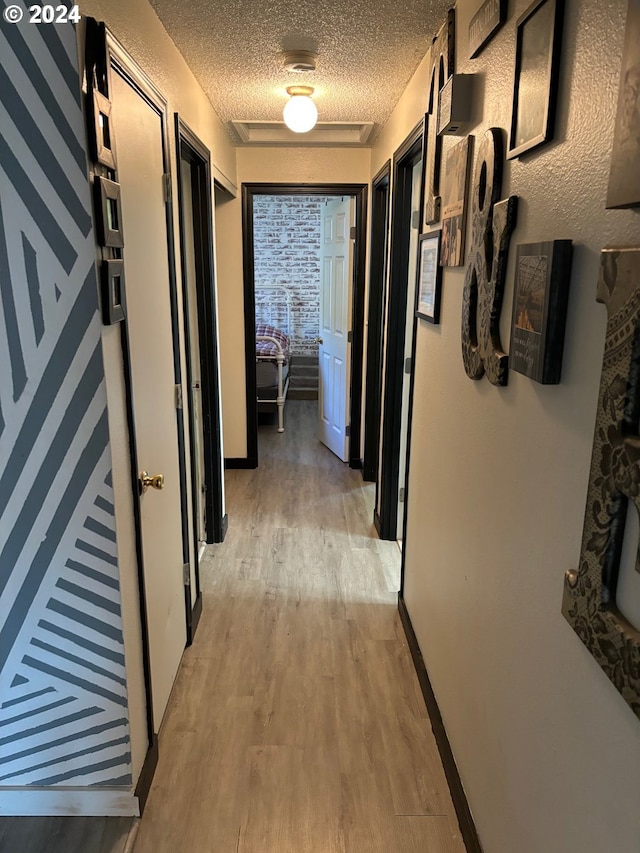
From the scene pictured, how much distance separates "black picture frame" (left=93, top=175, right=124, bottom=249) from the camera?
132 cm

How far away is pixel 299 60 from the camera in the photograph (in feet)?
7.28

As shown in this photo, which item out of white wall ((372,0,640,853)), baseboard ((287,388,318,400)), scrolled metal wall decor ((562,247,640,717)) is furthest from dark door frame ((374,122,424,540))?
baseboard ((287,388,318,400))

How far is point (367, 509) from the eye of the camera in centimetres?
383

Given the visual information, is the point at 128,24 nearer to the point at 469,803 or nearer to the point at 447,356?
the point at 447,356

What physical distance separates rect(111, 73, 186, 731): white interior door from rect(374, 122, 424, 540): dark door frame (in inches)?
51.1

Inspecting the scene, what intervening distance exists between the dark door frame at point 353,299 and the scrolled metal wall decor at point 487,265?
264cm

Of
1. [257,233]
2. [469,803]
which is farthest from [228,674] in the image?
[257,233]

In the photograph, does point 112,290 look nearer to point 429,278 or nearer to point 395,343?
point 429,278

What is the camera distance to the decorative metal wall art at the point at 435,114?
181 cm

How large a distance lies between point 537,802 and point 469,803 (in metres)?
0.55

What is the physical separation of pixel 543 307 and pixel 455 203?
0.82 m

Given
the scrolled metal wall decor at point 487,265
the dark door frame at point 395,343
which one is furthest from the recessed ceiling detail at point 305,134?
the scrolled metal wall decor at point 487,265

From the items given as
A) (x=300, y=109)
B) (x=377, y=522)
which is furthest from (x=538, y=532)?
(x=377, y=522)

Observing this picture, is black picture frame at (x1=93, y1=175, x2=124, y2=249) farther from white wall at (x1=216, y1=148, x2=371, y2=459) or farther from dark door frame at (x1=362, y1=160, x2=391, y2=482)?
white wall at (x1=216, y1=148, x2=371, y2=459)
